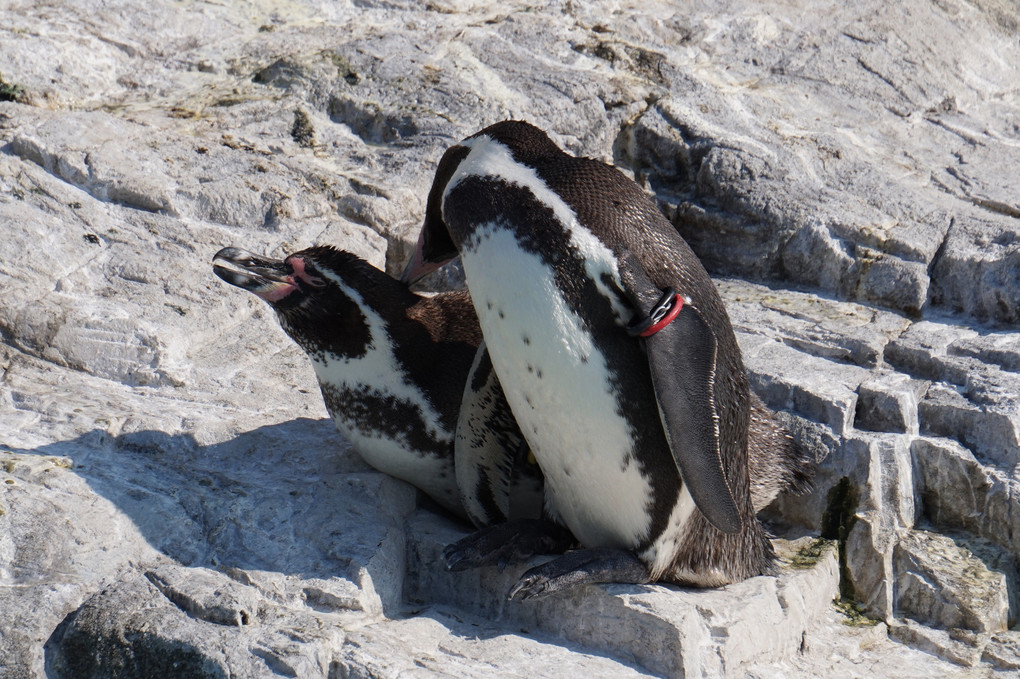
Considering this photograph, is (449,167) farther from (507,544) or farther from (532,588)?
(532,588)

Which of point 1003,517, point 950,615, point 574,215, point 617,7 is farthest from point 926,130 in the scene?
Answer: point 574,215

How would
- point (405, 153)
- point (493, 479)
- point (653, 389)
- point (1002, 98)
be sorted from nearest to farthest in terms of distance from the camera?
point (653, 389), point (493, 479), point (405, 153), point (1002, 98)

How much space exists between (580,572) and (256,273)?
3.93ft

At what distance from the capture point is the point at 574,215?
2.54 m

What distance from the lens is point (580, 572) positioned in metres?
2.56

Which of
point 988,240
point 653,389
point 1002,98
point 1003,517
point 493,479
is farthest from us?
point 1002,98

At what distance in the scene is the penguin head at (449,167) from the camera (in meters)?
2.77

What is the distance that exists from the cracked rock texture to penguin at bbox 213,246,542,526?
124 millimetres

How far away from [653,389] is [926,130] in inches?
126

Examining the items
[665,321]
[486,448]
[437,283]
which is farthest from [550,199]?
[437,283]

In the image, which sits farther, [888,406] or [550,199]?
[888,406]

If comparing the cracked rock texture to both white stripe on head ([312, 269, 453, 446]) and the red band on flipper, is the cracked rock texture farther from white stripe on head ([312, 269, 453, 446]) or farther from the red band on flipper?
the red band on flipper

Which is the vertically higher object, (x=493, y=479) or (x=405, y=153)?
(x=405, y=153)

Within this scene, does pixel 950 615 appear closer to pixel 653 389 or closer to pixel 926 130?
pixel 653 389
